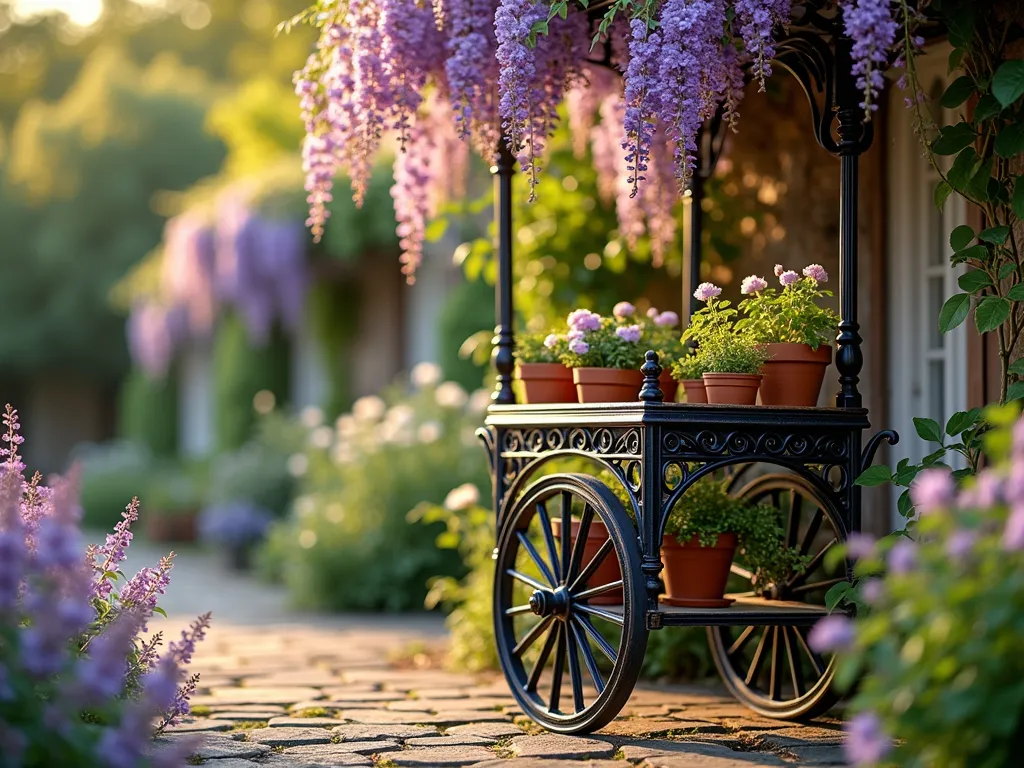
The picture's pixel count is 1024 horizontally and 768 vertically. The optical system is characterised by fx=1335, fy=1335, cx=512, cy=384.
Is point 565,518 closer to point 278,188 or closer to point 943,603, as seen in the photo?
point 943,603

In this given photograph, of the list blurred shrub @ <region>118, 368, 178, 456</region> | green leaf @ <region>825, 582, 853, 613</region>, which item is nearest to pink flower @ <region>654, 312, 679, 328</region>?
green leaf @ <region>825, 582, 853, 613</region>

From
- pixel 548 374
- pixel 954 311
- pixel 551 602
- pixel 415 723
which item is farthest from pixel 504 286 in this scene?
pixel 954 311

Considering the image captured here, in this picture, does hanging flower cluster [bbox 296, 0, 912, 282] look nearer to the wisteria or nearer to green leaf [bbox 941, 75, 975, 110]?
A: green leaf [bbox 941, 75, 975, 110]

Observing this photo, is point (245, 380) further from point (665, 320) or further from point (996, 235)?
point (996, 235)

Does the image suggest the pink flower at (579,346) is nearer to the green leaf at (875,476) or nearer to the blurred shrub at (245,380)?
the green leaf at (875,476)

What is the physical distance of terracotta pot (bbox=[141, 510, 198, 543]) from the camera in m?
13.3

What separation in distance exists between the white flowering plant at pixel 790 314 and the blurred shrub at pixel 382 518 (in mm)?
3917

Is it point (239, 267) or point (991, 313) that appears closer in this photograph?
point (991, 313)

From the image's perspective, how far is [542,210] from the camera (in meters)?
6.06

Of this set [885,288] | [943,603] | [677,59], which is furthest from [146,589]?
[885,288]

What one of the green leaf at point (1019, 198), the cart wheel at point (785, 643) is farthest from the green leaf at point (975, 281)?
the cart wheel at point (785, 643)

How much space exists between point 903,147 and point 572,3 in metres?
1.44

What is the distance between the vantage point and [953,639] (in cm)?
203

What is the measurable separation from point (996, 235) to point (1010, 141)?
0.89 ft
